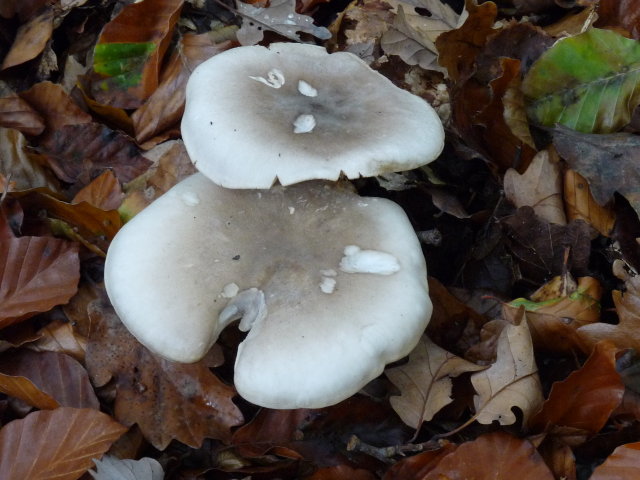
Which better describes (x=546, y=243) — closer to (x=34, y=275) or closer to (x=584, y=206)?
(x=584, y=206)

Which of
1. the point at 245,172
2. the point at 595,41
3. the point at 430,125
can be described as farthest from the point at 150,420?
the point at 595,41

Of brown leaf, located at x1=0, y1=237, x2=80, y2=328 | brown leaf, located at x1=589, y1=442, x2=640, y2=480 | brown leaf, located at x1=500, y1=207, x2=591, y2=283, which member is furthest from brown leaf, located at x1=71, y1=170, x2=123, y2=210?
brown leaf, located at x1=589, y1=442, x2=640, y2=480

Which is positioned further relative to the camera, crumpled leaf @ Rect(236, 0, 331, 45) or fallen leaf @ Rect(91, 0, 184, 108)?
crumpled leaf @ Rect(236, 0, 331, 45)

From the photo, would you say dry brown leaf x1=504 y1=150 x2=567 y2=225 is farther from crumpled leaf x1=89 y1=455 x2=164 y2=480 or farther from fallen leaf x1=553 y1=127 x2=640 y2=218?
crumpled leaf x1=89 y1=455 x2=164 y2=480

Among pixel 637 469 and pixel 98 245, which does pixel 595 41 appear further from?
pixel 98 245

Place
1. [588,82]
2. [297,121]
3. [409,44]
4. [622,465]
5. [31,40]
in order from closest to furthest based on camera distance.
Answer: [622,465] < [297,121] < [588,82] < [409,44] < [31,40]

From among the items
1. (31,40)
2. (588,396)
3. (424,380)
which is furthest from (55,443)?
(31,40)
